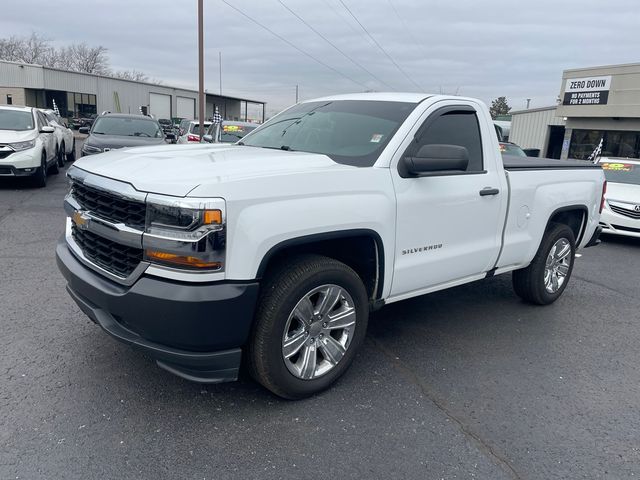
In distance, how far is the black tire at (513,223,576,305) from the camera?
509 cm

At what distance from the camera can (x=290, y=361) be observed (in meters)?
3.23

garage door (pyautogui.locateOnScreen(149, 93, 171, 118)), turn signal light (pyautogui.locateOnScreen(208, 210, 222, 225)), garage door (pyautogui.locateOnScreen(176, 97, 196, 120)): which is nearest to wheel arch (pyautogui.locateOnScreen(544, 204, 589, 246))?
turn signal light (pyautogui.locateOnScreen(208, 210, 222, 225))

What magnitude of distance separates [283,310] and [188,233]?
711 millimetres

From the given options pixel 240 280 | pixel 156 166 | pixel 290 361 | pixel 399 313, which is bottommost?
pixel 399 313

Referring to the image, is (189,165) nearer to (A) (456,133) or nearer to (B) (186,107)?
(A) (456,133)

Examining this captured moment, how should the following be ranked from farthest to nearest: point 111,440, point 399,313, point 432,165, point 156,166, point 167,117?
point 167,117
point 399,313
point 432,165
point 156,166
point 111,440

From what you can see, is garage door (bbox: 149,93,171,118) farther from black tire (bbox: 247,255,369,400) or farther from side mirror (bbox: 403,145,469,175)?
black tire (bbox: 247,255,369,400)

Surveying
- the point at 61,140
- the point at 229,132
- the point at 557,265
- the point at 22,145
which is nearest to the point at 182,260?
the point at 557,265

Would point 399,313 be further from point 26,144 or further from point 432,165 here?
point 26,144

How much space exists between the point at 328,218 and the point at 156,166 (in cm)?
105

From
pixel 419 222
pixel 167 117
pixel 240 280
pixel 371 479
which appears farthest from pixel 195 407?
pixel 167 117

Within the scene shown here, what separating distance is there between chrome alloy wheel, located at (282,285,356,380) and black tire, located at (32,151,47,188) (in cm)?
965

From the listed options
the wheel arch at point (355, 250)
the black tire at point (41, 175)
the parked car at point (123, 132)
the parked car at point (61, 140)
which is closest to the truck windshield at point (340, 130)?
the wheel arch at point (355, 250)

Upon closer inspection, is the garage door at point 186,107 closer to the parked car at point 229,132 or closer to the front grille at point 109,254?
the parked car at point 229,132
